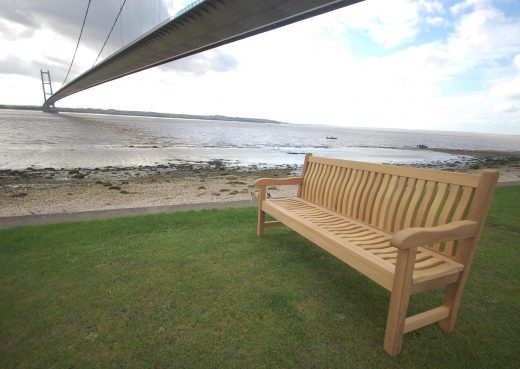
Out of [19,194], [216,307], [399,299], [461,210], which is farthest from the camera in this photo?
[19,194]

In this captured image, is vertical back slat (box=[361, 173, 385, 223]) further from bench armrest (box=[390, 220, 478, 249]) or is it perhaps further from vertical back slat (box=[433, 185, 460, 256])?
bench armrest (box=[390, 220, 478, 249])

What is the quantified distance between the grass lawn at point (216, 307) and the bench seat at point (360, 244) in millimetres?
A: 468

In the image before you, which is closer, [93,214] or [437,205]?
[437,205]

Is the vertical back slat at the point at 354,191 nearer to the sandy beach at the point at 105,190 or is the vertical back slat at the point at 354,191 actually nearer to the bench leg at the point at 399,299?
the bench leg at the point at 399,299

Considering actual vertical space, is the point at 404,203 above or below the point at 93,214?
above

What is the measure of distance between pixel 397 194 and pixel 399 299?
1033 mm

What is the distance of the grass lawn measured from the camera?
72.6 inches

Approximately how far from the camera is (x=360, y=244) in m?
2.30

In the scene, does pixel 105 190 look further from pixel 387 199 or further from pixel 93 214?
pixel 387 199

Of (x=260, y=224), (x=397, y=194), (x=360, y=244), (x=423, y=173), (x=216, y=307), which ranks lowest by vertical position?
(x=216, y=307)

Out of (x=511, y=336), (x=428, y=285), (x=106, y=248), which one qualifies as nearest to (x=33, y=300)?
(x=106, y=248)

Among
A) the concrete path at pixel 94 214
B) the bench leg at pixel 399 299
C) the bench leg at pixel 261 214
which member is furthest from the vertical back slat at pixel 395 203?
the concrete path at pixel 94 214

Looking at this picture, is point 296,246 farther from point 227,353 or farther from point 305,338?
point 227,353

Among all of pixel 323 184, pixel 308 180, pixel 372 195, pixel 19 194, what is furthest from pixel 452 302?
pixel 19 194
